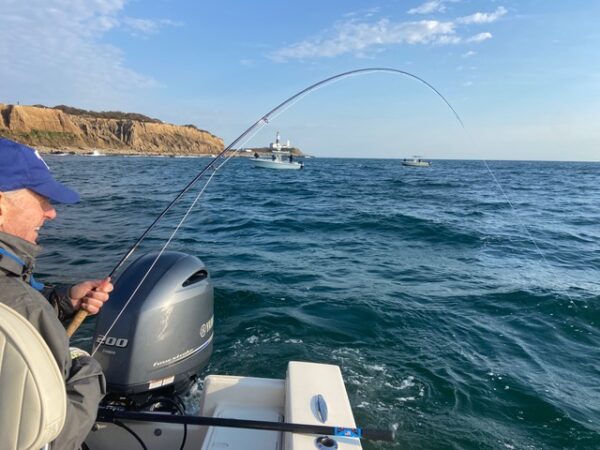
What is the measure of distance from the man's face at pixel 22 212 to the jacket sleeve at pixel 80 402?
475mm

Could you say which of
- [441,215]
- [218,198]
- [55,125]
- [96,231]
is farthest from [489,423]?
[55,125]

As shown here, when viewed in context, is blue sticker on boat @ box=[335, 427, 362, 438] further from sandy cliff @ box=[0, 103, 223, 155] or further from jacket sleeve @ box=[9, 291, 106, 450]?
sandy cliff @ box=[0, 103, 223, 155]

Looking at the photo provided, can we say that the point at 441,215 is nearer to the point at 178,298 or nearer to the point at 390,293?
the point at 390,293

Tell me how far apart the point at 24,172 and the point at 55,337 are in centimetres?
55

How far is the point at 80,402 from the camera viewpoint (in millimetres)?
1336

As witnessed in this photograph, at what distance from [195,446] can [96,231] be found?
353 inches

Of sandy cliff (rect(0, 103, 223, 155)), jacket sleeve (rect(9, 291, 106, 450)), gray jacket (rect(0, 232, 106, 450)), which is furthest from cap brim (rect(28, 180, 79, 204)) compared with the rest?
sandy cliff (rect(0, 103, 223, 155))

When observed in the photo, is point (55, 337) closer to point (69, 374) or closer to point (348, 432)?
point (69, 374)

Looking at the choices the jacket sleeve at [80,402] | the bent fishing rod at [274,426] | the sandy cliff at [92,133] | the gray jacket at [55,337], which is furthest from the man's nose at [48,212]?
the sandy cliff at [92,133]

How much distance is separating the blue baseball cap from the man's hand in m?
0.75

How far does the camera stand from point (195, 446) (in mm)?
2244

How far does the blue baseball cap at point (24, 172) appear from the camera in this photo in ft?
4.39

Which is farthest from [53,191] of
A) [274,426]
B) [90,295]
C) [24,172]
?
[274,426]

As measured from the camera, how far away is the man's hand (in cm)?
206
